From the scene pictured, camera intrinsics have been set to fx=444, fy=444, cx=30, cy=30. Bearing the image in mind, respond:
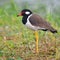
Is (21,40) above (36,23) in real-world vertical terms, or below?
below

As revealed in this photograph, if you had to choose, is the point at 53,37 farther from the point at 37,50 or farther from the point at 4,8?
the point at 4,8

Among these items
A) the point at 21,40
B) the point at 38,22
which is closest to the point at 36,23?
the point at 38,22

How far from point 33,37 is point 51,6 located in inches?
123

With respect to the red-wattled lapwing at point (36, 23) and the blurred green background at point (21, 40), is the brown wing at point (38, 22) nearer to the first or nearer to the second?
the red-wattled lapwing at point (36, 23)

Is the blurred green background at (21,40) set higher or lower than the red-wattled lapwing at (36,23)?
lower

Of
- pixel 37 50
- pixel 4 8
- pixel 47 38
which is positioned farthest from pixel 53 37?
pixel 4 8

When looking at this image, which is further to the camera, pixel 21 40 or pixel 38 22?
pixel 21 40

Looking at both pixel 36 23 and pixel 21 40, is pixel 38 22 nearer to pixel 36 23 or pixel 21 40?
pixel 36 23

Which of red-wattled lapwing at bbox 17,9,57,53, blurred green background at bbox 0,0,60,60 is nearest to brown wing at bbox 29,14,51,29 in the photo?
red-wattled lapwing at bbox 17,9,57,53

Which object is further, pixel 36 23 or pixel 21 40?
pixel 21 40

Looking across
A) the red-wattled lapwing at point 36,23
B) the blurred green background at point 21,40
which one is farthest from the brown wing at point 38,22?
the blurred green background at point 21,40

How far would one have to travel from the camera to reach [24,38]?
850cm

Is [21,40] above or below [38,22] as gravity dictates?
below

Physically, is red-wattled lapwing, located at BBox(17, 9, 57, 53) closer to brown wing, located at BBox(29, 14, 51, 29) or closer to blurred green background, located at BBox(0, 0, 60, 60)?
brown wing, located at BBox(29, 14, 51, 29)
